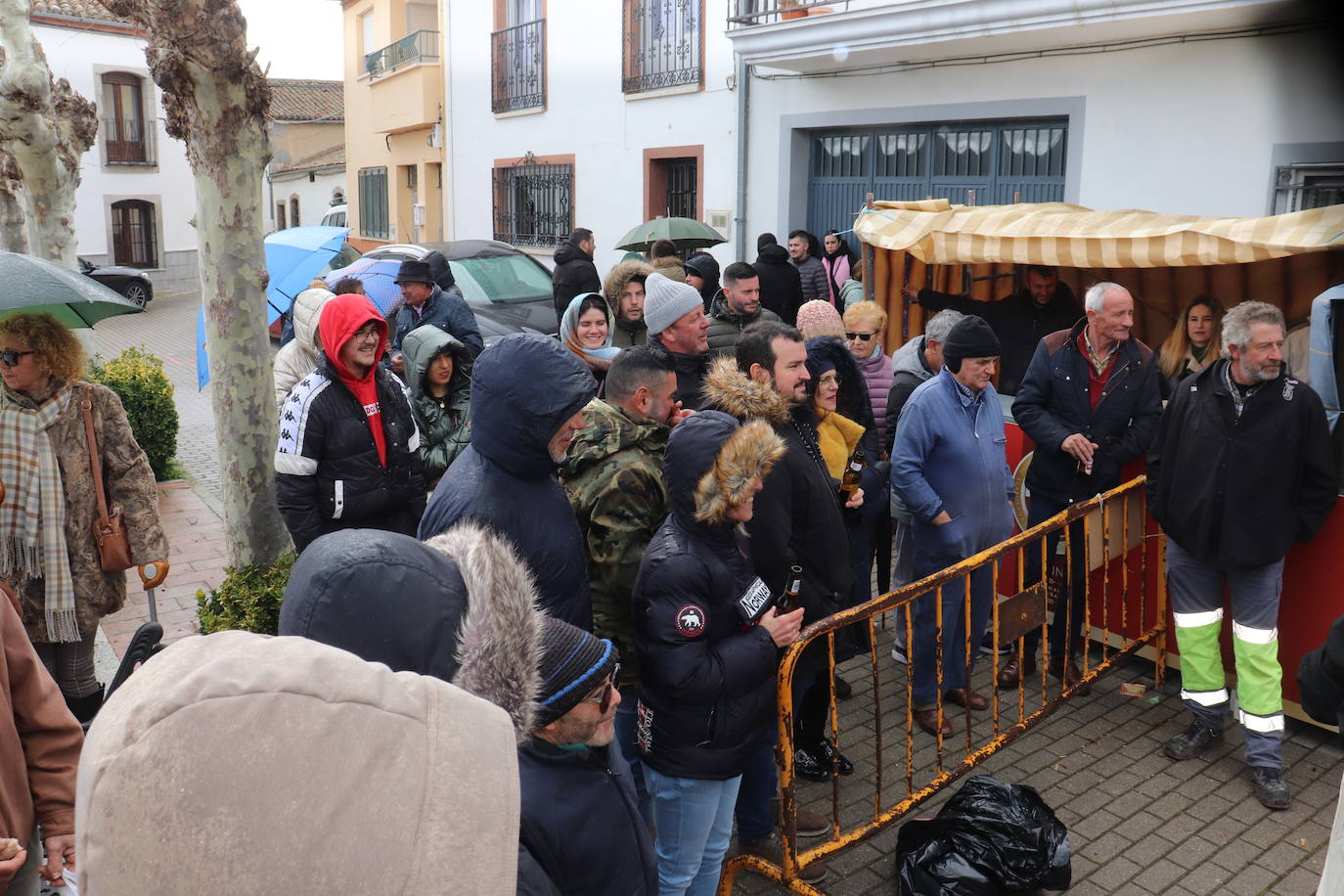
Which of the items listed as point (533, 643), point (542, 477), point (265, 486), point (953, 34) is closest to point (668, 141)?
point (953, 34)

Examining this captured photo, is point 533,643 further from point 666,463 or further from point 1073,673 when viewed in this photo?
point 1073,673

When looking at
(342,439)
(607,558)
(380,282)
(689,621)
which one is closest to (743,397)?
(607,558)

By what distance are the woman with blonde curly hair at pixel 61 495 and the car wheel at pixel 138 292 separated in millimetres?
28341

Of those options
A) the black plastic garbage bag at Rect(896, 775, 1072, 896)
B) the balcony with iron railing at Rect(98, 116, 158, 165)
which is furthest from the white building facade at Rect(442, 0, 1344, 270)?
the balcony with iron railing at Rect(98, 116, 158, 165)

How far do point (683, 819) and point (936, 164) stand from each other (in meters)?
9.20

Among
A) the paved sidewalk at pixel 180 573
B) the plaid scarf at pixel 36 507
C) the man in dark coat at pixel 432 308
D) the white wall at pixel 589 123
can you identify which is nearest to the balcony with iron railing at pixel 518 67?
the white wall at pixel 589 123

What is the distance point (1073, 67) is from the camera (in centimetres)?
949

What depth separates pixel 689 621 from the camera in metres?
3.20

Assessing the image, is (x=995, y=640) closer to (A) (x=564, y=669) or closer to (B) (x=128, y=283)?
(A) (x=564, y=669)

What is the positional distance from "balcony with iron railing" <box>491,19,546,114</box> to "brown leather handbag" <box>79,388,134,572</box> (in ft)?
47.8

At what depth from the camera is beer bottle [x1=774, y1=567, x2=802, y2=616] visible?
3963 mm

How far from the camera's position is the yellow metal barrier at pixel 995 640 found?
12.6 ft

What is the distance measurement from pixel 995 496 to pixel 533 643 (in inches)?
141

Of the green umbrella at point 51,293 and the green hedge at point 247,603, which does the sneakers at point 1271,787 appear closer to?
the green hedge at point 247,603
